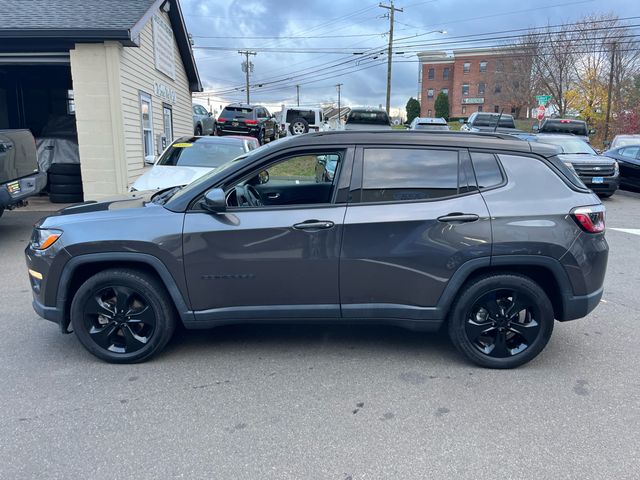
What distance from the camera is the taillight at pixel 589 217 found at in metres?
3.59

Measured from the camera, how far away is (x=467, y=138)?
12.4 ft

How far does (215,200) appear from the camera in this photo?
3.44m

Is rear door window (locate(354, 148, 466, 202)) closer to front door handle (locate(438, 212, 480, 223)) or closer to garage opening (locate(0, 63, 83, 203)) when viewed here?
front door handle (locate(438, 212, 480, 223))

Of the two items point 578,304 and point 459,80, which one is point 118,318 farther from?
point 459,80

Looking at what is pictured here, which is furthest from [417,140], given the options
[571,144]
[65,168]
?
[571,144]

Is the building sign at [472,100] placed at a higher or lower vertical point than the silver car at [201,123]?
higher

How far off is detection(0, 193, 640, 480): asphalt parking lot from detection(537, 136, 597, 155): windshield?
10.6 m

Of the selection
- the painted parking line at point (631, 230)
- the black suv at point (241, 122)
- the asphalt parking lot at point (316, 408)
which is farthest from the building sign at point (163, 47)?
the painted parking line at point (631, 230)

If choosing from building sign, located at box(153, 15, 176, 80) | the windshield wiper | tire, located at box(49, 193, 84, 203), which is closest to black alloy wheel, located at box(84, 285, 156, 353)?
the windshield wiper

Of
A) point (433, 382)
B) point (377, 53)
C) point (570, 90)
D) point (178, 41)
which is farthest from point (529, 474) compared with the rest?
point (570, 90)

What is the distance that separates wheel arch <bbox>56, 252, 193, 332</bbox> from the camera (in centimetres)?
355

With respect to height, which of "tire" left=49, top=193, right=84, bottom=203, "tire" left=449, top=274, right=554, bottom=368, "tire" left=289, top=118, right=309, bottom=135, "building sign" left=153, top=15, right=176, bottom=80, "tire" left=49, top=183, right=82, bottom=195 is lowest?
"tire" left=449, top=274, right=554, bottom=368

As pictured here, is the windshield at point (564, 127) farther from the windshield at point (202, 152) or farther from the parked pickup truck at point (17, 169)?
the parked pickup truck at point (17, 169)

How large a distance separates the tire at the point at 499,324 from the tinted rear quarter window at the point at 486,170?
70 cm
